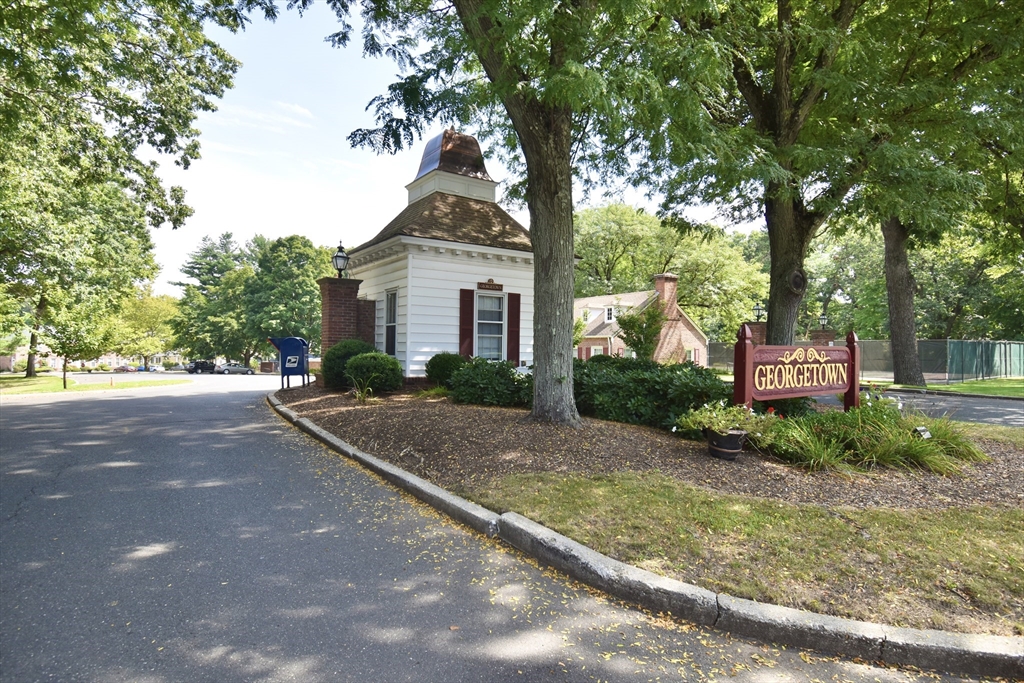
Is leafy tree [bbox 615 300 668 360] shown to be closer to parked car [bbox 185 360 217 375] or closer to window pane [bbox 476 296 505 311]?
window pane [bbox 476 296 505 311]

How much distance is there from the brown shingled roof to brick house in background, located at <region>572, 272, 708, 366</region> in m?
15.1

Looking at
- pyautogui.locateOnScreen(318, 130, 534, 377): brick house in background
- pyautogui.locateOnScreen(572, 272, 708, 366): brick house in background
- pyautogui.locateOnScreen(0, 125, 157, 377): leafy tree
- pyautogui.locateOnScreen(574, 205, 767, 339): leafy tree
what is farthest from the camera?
pyautogui.locateOnScreen(574, 205, 767, 339): leafy tree

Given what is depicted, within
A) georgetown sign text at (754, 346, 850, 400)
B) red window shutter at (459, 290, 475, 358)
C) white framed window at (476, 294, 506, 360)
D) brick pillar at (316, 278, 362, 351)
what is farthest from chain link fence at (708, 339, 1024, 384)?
brick pillar at (316, 278, 362, 351)

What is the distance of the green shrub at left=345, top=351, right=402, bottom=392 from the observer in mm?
10914

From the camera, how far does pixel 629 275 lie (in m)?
33.5

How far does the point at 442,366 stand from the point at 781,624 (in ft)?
31.2

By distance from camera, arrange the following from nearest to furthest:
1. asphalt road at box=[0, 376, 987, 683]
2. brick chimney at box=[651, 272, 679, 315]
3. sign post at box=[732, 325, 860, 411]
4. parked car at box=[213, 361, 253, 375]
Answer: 1. asphalt road at box=[0, 376, 987, 683]
2. sign post at box=[732, 325, 860, 411]
3. brick chimney at box=[651, 272, 679, 315]
4. parked car at box=[213, 361, 253, 375]

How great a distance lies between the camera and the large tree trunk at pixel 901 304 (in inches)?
677

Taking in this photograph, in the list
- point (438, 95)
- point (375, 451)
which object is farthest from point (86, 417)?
point (438, 95)

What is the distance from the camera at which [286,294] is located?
4269cm

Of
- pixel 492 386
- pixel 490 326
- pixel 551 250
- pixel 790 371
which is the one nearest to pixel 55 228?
pixel 490 326

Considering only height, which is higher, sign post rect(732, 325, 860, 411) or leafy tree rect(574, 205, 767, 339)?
leafy tree rect(574, 205, 767, 339)

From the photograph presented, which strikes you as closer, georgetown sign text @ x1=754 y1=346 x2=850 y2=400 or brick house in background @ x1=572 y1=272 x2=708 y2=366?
georgetown sign text @ x1=754 y1=346 x2=850 y2=400

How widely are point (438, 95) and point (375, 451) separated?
570 centimetres
